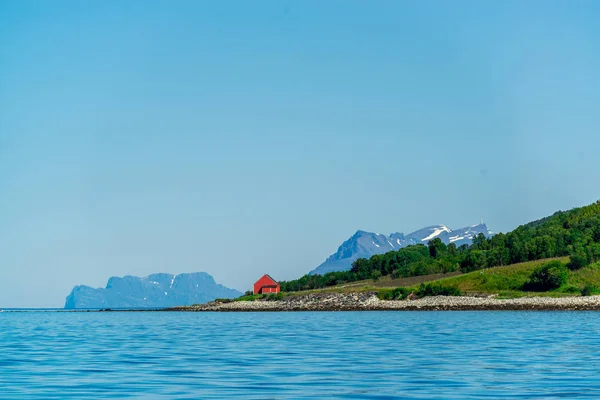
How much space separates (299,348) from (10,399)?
21.5 meters

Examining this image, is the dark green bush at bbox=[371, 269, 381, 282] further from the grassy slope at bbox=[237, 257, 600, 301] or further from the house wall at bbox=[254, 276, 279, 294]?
the grassy slope at bbox=[237, 257, 600, 301]

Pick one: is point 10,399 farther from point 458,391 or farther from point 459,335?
point 459,335

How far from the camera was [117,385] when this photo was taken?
1112 inches

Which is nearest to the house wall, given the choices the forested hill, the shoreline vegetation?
the shoreline vegetation

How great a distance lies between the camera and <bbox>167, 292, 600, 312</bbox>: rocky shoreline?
373 feet

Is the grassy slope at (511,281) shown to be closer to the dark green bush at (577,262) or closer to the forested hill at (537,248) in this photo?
the dark green bush at (577,262)

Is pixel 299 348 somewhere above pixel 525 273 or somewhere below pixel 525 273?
below

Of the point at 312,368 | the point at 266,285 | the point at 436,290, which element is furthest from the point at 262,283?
the point at 312,368

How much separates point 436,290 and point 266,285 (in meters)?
63.5

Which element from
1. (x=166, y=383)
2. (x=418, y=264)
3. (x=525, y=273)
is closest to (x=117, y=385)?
(x=166, y=383)

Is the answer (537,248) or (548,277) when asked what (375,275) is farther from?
(548,277)

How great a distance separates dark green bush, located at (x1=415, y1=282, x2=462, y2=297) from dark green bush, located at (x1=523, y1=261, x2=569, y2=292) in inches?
499

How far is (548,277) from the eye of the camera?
434ft

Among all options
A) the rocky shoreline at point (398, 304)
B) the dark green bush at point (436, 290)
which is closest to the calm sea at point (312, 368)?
the rocky shoreline at point (398, 304)
